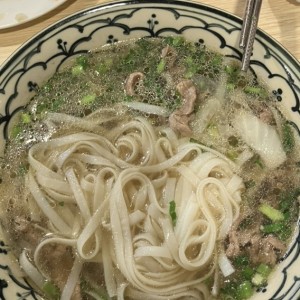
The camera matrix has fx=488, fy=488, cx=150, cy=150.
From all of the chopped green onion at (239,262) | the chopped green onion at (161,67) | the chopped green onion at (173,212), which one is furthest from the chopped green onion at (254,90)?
the chopped green onion at (239,262)

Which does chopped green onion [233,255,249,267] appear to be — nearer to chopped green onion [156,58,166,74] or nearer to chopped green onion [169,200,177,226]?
chopped green onion [169,200,177,226]

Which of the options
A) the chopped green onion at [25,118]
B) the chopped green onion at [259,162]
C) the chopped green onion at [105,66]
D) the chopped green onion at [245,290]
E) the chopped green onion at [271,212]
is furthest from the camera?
the chopped green onion at [105,66]

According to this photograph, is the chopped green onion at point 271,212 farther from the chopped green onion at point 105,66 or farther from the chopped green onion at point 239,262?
the chopped green onion at point 105,66

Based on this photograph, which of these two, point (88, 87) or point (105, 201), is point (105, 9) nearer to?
point (88, 87)

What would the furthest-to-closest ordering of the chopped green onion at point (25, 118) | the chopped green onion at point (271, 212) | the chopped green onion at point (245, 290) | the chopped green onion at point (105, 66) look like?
the chopped green onion at point (105, 66) → the chopped green onion at point (25, 118) → the chopped green onion at point (271, 212) → the chopped green onion at point (245, 290)

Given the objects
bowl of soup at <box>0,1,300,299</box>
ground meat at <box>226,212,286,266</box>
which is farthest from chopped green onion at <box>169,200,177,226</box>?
ground meat at <box>226,212,286,266</box>

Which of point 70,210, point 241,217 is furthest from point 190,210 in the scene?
point 70,210

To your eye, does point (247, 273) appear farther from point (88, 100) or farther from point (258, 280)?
point (88, 100)
